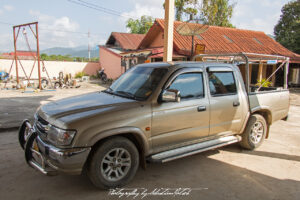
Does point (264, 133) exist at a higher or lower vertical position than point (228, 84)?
lower

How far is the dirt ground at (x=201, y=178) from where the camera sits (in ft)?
10.4

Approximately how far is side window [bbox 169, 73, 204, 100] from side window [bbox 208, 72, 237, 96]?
258mm

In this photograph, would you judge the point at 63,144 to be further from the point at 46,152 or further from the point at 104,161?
the point at 104,161

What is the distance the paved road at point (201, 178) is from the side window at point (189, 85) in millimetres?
1302

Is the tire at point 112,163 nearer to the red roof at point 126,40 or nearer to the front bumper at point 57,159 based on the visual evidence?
the front bumper at point 57,159

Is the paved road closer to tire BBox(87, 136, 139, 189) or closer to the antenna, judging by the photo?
tire BBox(87, 136, 139, 189)

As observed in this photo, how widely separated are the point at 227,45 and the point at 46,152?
1782 centimetres

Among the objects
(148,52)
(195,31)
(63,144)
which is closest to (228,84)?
(63,144)

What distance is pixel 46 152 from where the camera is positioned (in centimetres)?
295

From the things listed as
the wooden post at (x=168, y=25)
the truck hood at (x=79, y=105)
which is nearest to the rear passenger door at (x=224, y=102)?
the truck hood at (x=79, y=105)

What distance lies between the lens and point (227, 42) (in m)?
18.8

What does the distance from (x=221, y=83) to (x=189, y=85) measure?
81 centimetres

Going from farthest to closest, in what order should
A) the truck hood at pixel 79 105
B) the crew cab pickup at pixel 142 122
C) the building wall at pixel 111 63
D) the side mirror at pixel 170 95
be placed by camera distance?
the building wall at pixel 111 63, the side mirror at pixel 170 95, the truck hood at pixel 79 105, the crew cab pickup at pixel 142 122

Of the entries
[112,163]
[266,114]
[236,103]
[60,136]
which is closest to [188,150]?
[112,163]
